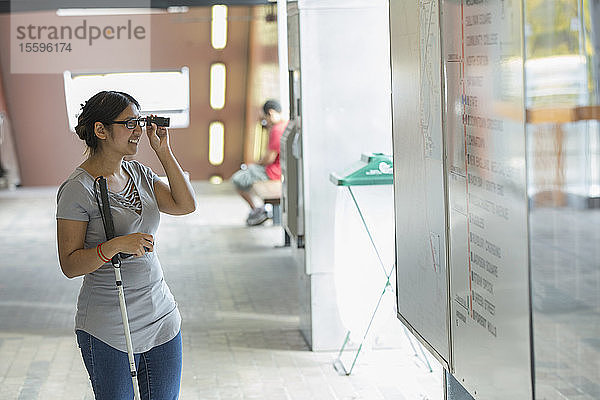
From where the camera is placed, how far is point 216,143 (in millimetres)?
15844

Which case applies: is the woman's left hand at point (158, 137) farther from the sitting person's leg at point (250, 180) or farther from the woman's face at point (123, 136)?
the sitting person's leg at point (250, 180)

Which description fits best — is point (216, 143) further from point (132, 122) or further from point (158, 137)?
point (132, 122)

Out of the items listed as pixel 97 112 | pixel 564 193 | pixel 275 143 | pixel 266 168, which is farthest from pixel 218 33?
pixel 564 193

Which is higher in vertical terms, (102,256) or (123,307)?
(102,256)

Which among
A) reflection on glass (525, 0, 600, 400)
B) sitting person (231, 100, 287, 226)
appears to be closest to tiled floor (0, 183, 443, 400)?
sitting person (231, 100, 287, 226)

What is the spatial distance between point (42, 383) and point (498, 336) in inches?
122

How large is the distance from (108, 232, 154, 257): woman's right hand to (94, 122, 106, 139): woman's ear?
0.35 metres

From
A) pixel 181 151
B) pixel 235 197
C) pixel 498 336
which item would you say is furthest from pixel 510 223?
pixel 181 151

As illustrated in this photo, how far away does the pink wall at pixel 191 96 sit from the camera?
563 inches

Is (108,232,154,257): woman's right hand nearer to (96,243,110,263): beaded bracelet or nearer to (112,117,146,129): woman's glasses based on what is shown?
(96,243,110,263): beaded bracelet

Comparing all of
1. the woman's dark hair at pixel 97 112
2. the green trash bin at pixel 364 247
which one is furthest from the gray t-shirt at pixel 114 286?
the green trash bin at pixel 364 247

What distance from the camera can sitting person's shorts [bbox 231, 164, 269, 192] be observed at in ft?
33.0

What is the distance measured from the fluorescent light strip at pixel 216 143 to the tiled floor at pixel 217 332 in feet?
18.7

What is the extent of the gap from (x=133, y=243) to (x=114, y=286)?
188 millimetres
